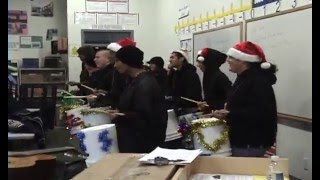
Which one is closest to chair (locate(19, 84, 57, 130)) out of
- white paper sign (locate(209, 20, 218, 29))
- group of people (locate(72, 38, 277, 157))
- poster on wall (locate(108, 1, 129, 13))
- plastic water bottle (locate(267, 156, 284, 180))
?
group of people (locate(72, 38, 277, 157))

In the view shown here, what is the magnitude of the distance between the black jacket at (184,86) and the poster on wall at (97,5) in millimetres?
786

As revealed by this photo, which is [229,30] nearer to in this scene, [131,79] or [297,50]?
[297,50]

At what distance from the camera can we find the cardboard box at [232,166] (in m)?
0.93

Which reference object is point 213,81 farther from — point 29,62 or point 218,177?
point 218,177

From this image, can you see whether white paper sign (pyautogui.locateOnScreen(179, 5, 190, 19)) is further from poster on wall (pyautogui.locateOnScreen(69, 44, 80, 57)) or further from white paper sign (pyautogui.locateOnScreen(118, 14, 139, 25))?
poster on wall (pyautogui.locateOnScreen(69, 44, 80, 57))

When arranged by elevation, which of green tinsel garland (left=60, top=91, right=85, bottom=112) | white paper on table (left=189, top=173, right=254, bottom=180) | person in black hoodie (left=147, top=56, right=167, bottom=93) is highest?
person in black hoodie (left=147, top=56, right=167, bottom=93)

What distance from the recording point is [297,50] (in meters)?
2.15

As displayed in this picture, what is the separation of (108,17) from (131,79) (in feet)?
4.66

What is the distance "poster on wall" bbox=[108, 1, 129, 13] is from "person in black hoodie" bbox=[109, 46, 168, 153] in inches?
→ 56.6

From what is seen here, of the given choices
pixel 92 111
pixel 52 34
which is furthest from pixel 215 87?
pixel 52 34

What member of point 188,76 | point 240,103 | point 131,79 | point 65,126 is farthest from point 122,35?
point 240,103

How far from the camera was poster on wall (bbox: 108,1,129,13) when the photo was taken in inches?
123

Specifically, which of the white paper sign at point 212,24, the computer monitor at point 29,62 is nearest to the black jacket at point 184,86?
the white paper sign at point 212,24

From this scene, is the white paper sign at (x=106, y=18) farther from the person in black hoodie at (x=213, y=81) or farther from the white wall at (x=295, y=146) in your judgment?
the white wall at (x=295, y=146)
